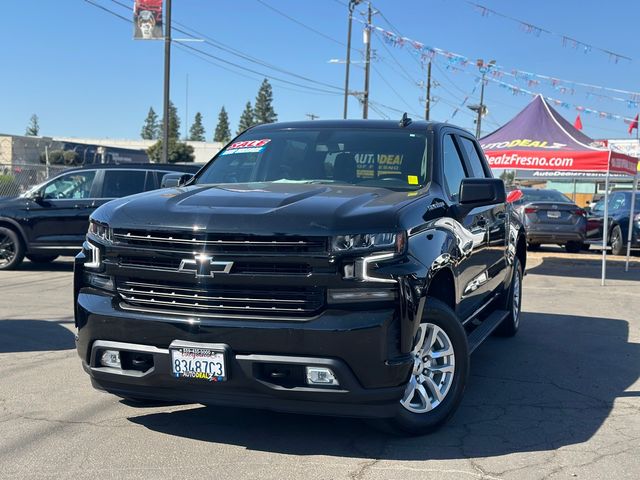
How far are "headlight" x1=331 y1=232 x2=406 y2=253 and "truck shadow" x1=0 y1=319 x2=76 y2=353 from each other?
12.8ft

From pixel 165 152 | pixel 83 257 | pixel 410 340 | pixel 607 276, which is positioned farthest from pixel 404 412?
pixel 165 152

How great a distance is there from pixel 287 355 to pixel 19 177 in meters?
19.6

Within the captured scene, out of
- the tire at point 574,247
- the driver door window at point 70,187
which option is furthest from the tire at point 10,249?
the tire at point 574,247

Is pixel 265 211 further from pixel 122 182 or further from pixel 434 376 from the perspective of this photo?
pixel 122 182

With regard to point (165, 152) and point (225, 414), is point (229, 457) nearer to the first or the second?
point (225, 414)

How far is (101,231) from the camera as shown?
4340 mm

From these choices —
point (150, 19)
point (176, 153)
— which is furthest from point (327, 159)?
point (176, 153)

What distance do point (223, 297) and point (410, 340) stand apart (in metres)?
1.03

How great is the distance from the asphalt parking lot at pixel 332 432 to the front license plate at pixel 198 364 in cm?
49

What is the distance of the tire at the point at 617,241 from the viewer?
17328mm

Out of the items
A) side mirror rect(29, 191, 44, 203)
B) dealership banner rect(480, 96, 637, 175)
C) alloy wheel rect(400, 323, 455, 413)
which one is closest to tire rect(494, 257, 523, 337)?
alloy wheel rect(400, 323, 455, 413)

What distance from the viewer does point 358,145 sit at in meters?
5.50

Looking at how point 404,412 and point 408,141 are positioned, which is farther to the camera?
point 408,141

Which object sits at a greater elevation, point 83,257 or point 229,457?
point 83,257
